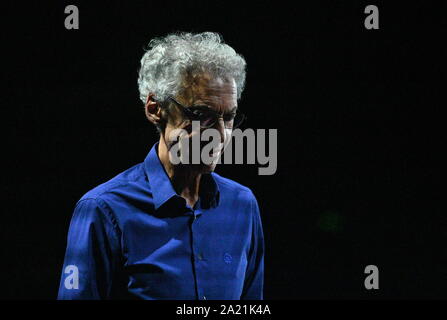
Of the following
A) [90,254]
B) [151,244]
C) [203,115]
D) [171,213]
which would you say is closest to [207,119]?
[203,115]

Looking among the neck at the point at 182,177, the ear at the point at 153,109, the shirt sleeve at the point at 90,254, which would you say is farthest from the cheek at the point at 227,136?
the shirt sleeve at the point at 90,254

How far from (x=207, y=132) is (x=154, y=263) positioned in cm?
49

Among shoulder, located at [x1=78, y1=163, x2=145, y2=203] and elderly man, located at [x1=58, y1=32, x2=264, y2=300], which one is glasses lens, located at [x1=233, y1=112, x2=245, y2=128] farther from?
shoulder, located at [x1=78, y1=163, x2=145, y2=203]

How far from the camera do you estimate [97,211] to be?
1.85 metres

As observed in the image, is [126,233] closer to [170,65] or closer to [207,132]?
[207,132]

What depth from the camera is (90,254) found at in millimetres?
1813

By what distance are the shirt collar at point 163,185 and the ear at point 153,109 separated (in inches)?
4.3

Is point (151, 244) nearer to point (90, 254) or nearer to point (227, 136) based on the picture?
point (90, 254)

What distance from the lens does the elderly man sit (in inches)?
72.4

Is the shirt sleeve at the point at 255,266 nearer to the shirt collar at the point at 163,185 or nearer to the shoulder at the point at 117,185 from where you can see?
the shirt collar at the point at 163,185

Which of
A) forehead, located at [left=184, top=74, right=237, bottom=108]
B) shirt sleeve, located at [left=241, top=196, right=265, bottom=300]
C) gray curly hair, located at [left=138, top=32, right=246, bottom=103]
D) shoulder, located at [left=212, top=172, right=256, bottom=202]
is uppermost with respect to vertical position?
gray curly hair, located at [left=138, top=32, right=246, bottom=103]

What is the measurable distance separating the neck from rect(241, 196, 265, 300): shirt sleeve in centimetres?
29

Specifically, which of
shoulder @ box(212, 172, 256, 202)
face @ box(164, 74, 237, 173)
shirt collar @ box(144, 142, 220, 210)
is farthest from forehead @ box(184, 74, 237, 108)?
shoulder @ box(212, 172, 256, 202)

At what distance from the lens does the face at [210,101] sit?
193 cm
